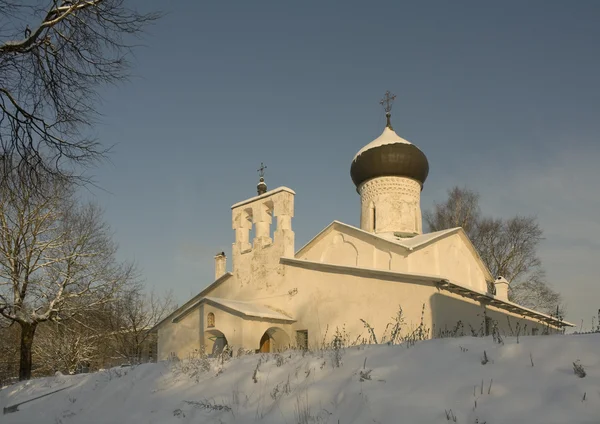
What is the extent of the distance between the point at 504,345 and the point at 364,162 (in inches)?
722

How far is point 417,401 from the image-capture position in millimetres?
3748

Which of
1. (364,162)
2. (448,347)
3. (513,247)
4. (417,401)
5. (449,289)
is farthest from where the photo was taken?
(513,247)

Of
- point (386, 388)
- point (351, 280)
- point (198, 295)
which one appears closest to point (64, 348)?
point (198, 295)

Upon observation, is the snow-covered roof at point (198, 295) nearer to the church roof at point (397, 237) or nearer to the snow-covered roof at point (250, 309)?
the snow-covered roof at point (250, 309)

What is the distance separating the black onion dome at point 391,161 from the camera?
21875 mm

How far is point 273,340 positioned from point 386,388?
43.1 feet

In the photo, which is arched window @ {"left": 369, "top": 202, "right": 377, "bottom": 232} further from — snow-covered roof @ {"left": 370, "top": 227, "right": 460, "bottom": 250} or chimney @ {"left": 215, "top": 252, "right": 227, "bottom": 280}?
chimney @ {"left": 215, "top": 252, "right": 227, "bottom": 280}

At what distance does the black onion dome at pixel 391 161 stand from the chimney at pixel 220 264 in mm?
6961

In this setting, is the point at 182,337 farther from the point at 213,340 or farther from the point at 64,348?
the point at 64,348

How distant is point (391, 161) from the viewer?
21.9 meters

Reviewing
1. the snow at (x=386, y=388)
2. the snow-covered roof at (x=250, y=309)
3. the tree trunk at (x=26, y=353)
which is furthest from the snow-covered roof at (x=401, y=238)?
the snow at (x=386, y=388)

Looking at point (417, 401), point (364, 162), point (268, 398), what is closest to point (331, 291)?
point (364, 162)

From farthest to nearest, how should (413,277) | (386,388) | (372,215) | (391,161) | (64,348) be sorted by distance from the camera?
(372,215) → (391,161) → (64,348) → (413,277) → (386,388)

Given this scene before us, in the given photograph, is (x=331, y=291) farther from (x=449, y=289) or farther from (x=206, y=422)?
(x=206, y=422)
